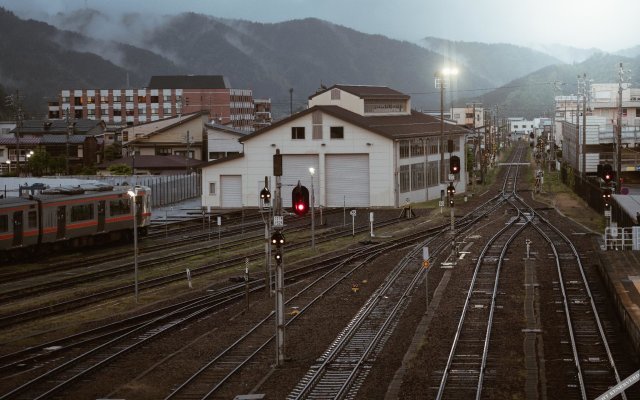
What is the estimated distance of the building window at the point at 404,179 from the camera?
195 ft

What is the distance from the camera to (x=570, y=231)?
43406mm

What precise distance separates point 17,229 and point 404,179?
1154 inches

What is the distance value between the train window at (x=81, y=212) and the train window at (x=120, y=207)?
1.68 m

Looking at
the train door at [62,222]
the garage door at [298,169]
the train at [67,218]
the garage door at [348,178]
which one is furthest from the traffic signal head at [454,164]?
the garage door at [298,169]

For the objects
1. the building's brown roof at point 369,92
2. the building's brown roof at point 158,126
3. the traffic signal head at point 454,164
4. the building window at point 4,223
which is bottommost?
the building window at point 4,223

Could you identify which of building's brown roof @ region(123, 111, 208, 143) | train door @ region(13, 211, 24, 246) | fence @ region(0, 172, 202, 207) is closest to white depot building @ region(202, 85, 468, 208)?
fence @ region(0, 172, 202, 207)

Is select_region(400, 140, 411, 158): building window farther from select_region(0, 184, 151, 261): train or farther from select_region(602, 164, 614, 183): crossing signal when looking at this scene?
select_region(602, 164, 614, 183): crossing signal

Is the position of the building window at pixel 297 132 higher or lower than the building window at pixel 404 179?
higher

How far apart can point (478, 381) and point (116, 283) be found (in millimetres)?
16485

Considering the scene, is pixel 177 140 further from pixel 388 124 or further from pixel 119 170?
pixel 388 124

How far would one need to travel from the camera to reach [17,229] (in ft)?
117

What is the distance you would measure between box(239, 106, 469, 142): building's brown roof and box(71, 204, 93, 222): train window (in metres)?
19.6

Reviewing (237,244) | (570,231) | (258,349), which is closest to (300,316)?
(258,349)

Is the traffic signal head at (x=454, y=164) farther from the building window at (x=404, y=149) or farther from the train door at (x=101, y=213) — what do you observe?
the building window at (x=404, y=149)
